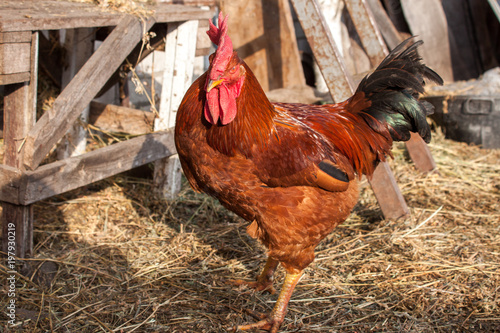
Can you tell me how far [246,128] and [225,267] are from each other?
1464 mm

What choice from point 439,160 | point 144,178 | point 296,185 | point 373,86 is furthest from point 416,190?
point 144,178

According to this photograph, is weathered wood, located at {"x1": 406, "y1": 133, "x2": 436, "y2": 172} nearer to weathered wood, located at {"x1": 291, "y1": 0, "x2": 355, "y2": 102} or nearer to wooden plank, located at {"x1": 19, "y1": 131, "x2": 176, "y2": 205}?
weathered wood, located at {"x1": 291, "y1": 0, "x2": 355, "y2": 102}

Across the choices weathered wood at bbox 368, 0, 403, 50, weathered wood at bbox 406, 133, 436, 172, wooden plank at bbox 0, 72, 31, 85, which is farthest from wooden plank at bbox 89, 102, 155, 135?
weathered wood at bbox 368, 0, 403, 50

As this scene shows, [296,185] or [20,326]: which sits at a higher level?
[296,185]

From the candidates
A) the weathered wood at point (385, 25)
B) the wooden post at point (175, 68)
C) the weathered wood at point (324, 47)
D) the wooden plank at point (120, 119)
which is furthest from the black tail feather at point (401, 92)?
the weathered wood at point (385, 25)

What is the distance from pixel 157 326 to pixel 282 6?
4.73 meters

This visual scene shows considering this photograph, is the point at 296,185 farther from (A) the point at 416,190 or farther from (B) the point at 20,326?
(A) the point at 416,190

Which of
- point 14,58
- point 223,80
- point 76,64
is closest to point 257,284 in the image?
point 223,80

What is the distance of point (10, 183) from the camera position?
2.94 meters

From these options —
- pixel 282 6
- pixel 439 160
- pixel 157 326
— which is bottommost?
pixel 157 326

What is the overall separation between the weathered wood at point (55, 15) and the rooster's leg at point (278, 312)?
2.36 meters

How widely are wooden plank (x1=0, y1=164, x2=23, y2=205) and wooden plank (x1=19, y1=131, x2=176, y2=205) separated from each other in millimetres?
56

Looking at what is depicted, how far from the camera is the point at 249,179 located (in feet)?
8.58

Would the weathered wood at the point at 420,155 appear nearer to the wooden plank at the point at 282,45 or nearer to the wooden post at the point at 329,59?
the wooden post at the point at 329,59
